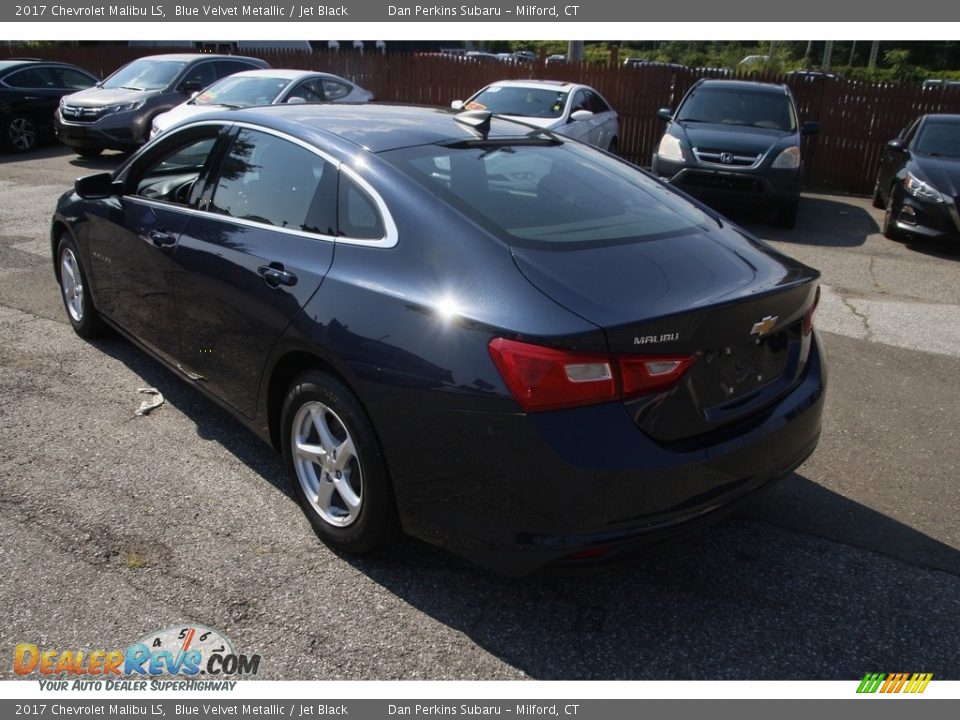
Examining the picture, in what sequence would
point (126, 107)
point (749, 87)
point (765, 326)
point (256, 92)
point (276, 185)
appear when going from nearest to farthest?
point (765, 326), point (276, 185), point (749, 87), point (256, 92), point (126, 107)

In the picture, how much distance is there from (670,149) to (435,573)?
8.16 meters

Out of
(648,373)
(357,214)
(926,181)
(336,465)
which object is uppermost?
(357,214)

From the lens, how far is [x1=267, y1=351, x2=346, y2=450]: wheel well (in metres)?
3.07

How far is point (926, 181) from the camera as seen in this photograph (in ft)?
29.5

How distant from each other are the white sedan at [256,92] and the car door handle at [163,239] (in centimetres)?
777

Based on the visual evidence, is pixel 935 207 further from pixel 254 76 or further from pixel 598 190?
pixel 254 76

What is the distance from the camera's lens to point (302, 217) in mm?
3295

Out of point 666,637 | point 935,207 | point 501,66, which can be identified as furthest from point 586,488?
point 501,66

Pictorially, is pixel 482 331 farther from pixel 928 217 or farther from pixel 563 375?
pixel 928 217

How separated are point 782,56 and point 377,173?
41.7 meters

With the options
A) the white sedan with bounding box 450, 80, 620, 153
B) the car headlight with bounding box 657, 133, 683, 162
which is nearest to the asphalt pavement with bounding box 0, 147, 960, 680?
the car headlight with bounding box 657, 133, 683, 162

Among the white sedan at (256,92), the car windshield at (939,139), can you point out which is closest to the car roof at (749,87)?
the car windshield at (939,139)

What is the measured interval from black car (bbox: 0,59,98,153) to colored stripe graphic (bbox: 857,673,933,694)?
656 inches

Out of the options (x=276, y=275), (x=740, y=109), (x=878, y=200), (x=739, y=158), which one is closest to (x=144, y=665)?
(x=276, y=275)
